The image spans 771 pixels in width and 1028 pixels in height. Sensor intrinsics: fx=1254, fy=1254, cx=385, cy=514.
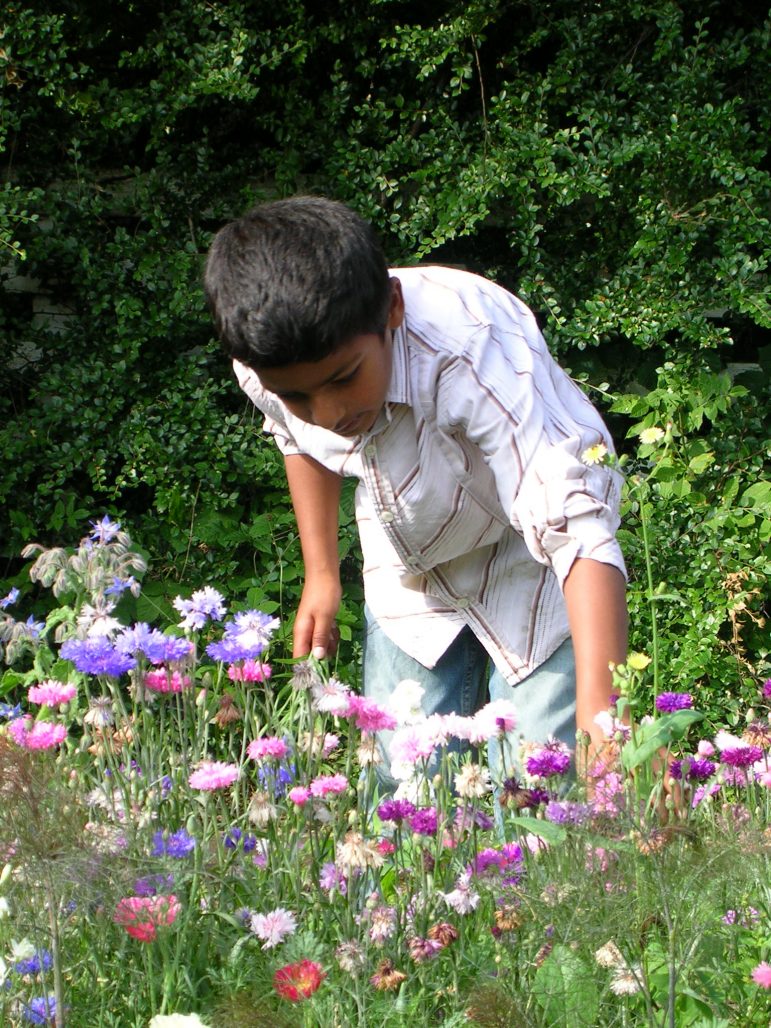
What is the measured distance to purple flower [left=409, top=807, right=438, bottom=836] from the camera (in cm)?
154

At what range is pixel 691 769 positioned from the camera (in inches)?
65.7

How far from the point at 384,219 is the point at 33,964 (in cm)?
309

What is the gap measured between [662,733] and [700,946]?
255 mm

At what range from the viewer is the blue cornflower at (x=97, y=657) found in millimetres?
1712

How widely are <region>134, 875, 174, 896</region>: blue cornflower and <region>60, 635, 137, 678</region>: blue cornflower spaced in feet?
1.15

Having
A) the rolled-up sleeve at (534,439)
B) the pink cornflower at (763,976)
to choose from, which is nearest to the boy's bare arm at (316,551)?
the rolled-up sleeve at (534,439)

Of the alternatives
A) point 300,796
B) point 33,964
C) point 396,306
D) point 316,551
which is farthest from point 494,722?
point 316,551

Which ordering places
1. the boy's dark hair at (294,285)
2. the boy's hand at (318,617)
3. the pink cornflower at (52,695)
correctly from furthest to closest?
the boy's hand at (318,617)
the pink cornflower at (52,695)
the boy's dark hair at (294,285)

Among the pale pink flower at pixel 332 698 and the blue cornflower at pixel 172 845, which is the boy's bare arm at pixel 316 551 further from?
the blue cornflower at pixel 172 845

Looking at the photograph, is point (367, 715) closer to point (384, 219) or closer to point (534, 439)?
point (534, 439)

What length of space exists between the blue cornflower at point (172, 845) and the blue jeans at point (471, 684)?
0.74 metres

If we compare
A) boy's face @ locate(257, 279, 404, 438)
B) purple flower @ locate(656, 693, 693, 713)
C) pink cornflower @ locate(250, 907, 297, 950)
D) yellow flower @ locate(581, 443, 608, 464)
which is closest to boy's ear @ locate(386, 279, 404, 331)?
boy's face @ locate(257, 279, 404, 438)

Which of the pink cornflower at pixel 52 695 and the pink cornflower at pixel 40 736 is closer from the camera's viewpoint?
the pink cornflower at pixel 40 736

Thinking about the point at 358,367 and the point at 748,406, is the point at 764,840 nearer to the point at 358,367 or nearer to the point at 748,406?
the point at 358,367
